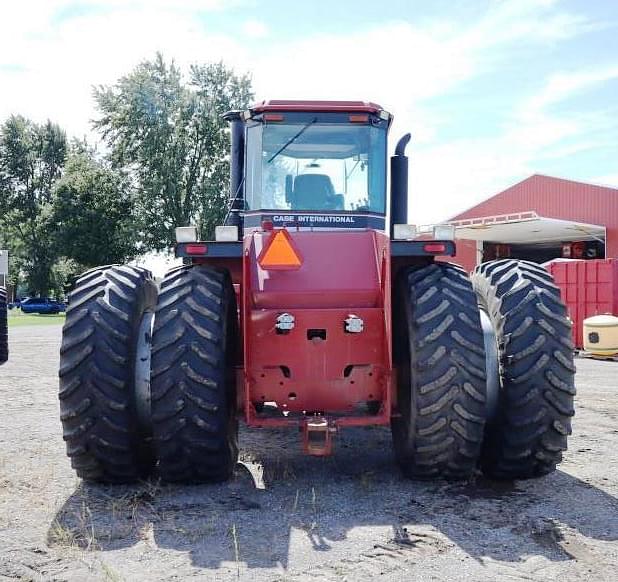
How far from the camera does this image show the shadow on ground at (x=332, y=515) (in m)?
3.93

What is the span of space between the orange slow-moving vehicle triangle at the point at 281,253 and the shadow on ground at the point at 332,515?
158 centimetres

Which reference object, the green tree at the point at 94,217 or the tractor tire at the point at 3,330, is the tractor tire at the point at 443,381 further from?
the green tree at the point at 94,217

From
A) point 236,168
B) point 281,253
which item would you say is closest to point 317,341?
point 281,253

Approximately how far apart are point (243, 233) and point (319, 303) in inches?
51.2

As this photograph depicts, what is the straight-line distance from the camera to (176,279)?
16.7 feet

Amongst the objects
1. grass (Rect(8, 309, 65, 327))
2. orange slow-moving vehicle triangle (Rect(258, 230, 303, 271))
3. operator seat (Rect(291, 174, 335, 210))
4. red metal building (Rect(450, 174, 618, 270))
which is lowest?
grass (Rect(8, 309, 65, 327))

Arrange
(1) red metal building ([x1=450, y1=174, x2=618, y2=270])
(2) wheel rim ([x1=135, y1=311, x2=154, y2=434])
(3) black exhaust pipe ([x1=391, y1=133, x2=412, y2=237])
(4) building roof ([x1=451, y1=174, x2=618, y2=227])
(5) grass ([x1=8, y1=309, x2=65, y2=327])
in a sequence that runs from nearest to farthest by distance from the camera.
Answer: (2) wheel rim ([x1=135, y1=311, x2=154, y2=434])
(3) black exhaust pipe ([x1=391, y1=133, x2=412, y2=237])
(1) red metal building ([x1=450, y1=174, x2=618, y2=270])
(4) building roof ([x1=451, y1=174, x2=618, y2=227])
(5) grass ([x1=8, y1=309, x2=65, y2=327])

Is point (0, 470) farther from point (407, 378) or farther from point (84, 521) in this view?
point (407, 378)

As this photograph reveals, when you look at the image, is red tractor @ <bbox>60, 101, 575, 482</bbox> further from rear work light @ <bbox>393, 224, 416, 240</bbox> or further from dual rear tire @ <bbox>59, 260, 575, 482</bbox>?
rear work light @ <bbox>393, 224, 416, 240</bbox>

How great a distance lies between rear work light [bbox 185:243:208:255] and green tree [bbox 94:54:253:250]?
32.8 metres

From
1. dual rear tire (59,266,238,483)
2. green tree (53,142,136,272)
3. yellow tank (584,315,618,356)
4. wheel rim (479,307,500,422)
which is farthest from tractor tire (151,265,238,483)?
green tree (53,142,136,272)

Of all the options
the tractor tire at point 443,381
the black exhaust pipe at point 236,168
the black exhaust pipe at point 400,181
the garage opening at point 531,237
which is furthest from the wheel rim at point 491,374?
the garage opening at point 531,237

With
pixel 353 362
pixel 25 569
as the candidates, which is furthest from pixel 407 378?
pixel 25 569

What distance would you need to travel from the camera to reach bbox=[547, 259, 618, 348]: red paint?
1766 centimetres
